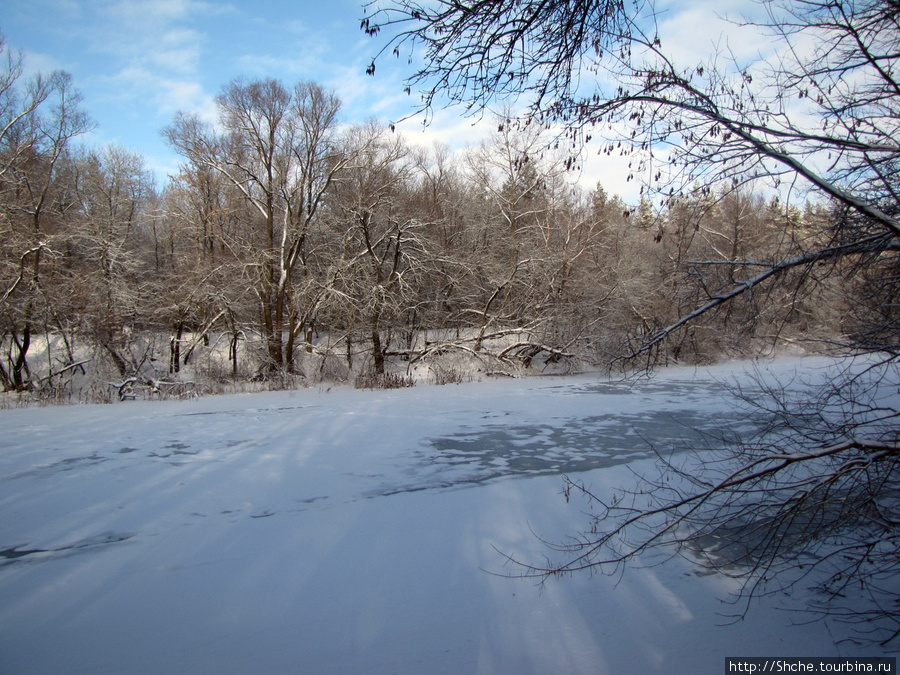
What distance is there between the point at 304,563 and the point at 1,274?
19.4 metres

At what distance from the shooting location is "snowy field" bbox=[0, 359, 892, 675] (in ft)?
10.3

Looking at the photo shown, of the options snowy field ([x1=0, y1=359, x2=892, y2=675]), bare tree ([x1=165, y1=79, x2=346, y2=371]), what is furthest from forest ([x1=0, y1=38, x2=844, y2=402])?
snowy field ([x1=0, y1=359, x2=892, y2=675])

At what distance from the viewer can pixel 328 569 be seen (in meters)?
4.07

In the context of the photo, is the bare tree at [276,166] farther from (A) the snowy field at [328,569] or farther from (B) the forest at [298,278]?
(A) the snowy field at [328,569]

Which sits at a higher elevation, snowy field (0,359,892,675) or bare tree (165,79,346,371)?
bare tree (165,79,346,371)

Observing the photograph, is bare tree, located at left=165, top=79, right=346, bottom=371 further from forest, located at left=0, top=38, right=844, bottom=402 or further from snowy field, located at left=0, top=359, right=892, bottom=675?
snowy field, located at left=0, top=359, right=892, bottom=675

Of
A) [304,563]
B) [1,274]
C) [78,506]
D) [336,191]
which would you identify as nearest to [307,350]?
[336,191]

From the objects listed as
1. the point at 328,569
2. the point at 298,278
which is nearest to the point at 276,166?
the point at 298,278

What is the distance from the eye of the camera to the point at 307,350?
1953 cm

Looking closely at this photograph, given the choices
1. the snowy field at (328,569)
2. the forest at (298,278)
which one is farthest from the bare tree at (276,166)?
the snowy field at (328,569)

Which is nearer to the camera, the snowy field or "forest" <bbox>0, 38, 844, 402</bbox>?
the snowy field

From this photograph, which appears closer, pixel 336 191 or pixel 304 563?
pixel 304 563

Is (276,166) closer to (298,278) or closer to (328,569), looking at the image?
(298,278)

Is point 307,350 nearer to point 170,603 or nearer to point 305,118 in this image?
point 305,118
